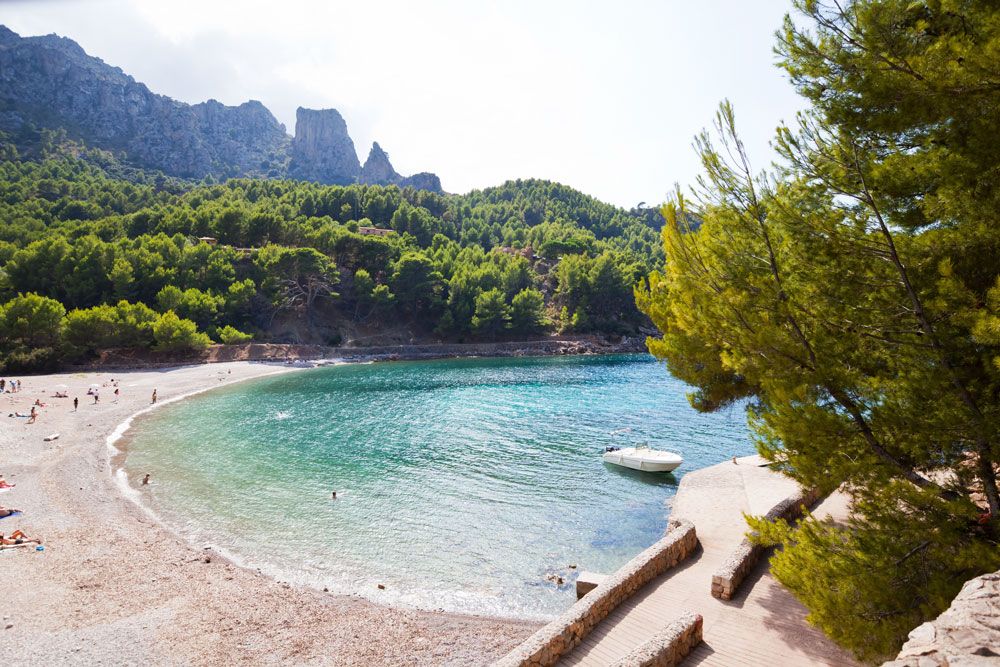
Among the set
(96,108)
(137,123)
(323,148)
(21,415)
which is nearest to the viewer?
(21,415)

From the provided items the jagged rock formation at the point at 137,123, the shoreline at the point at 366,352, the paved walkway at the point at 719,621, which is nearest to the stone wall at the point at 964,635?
the paved walkway at the point at 719,621

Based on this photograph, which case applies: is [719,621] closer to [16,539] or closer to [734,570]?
[734,570]

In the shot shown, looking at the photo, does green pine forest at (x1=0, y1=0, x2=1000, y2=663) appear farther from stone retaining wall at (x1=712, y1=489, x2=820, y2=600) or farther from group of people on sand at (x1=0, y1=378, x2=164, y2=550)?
group of people on sand at (x1=0, y1=378, x2=164, y2=550)

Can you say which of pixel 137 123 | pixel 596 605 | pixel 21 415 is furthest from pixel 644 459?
pixel 137 123

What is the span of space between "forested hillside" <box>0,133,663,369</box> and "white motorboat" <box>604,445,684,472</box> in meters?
47.9

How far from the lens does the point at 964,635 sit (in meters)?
3.79

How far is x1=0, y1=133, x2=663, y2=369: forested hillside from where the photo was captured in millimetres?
52812

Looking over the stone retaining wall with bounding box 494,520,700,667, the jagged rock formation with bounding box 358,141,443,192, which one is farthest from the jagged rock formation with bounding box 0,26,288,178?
the stone retaining wall with bounding box 494,520,700,667

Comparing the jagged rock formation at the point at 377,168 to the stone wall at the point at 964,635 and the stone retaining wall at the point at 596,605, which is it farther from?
the stone wall at the point at 964,635

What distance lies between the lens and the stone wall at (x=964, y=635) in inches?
142

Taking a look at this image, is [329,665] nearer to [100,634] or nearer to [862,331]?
[100,634]

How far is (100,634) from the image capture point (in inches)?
451

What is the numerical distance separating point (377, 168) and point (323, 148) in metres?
24.8

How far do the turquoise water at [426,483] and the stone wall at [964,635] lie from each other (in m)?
9.92
